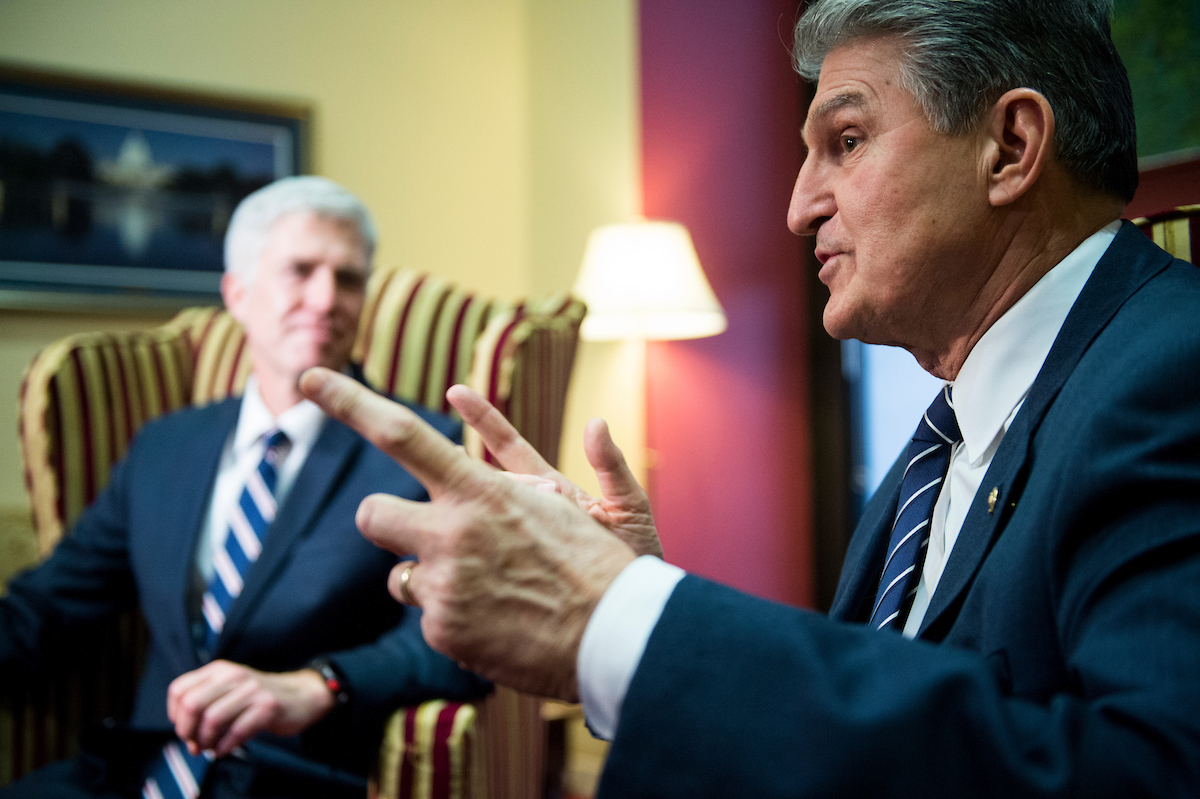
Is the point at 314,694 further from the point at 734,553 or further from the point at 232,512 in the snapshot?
the point at 734,553

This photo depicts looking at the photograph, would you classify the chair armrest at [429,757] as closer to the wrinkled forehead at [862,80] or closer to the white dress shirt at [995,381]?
the white dress shirt at [995,381]

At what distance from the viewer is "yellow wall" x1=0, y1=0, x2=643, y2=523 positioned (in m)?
3.19

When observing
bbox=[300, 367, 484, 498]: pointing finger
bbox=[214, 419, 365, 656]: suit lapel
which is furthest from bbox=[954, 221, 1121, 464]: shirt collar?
bbox=[214, 419, 365, 656]: suit lapel

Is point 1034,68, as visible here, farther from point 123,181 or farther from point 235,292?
point 123,181

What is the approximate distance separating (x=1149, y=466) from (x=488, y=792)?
1.44 metres

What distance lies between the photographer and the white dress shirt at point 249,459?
62.1 inches

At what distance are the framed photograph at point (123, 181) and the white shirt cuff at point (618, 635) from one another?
10.4 feet

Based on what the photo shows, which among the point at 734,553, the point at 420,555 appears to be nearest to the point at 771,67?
the point at 734,553

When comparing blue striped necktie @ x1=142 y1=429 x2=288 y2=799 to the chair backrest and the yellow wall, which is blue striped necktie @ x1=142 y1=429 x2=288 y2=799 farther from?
the yellow wall

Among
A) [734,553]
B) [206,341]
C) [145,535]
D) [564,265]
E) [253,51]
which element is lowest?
[734,553]

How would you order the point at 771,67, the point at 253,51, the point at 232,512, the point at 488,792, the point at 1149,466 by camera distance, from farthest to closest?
the point at 253,51, the point at 771,67, the point at 488,792, the point at 232,512, the point at 1149,466

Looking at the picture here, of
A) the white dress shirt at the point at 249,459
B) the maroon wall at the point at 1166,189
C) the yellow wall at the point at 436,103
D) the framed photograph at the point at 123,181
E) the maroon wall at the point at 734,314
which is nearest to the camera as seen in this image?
the maroon wall at the point at 1166,189

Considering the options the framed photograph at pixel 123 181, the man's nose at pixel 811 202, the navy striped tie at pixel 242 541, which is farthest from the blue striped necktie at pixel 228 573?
the framed photograph at pixel 123 181

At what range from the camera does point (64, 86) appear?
3.11 metres
